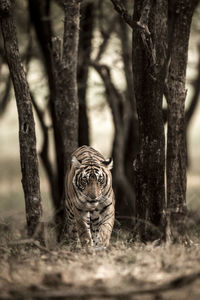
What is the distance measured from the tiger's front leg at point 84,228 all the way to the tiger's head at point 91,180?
0.18 meters

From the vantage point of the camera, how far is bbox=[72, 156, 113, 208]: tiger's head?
8.63 metres

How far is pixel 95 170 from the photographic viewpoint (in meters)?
8.83

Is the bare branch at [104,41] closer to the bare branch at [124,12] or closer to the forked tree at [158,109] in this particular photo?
the forked tree at [158,109]

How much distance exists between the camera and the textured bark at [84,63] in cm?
1280

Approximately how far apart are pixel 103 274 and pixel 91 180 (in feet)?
11.7

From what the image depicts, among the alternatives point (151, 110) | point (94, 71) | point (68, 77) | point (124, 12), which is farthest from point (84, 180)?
point (94, 71)

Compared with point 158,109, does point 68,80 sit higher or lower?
higher

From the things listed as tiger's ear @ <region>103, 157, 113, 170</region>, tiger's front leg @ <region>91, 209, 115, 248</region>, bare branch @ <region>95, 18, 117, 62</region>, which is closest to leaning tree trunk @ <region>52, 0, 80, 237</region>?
tiger's ear @ <region>103, 157, 113, 170</region>

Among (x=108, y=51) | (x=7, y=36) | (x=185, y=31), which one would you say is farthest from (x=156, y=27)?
(x=108, y=51)

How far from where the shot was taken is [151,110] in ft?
23.9

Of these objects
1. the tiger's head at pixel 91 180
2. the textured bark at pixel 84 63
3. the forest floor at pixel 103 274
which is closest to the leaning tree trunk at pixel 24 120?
the tiger's head at pixel 91 180

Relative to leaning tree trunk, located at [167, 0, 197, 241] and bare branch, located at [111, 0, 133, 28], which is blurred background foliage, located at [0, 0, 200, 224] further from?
bare branch, located at [111, 0, 133, 28]

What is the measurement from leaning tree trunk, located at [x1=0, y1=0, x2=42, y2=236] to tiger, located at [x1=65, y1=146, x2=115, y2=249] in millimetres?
1025

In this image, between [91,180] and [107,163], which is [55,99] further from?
[91,180]
